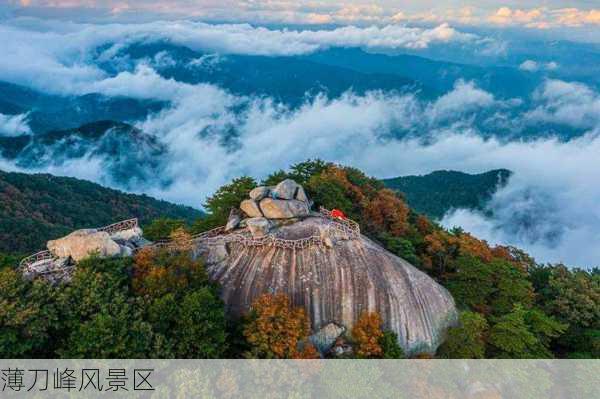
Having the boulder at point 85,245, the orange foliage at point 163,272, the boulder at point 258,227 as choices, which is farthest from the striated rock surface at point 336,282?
the boulder at point 85,245

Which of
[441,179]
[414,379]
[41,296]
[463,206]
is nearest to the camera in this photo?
[41,296]

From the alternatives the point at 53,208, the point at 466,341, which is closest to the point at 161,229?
the point at 466,341

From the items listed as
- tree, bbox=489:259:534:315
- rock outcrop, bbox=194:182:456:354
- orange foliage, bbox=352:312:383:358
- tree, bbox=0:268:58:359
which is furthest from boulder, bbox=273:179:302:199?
tree, bbox=489:259:534:315

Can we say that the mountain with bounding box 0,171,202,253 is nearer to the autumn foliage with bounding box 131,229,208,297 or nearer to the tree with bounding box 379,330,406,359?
the autumn foliage with bounding box 131,229,208,297

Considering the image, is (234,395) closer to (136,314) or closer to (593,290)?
(136,314)

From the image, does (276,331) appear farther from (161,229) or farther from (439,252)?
(439,252)

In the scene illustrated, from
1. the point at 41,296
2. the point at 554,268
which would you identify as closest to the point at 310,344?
the point at 41,296
